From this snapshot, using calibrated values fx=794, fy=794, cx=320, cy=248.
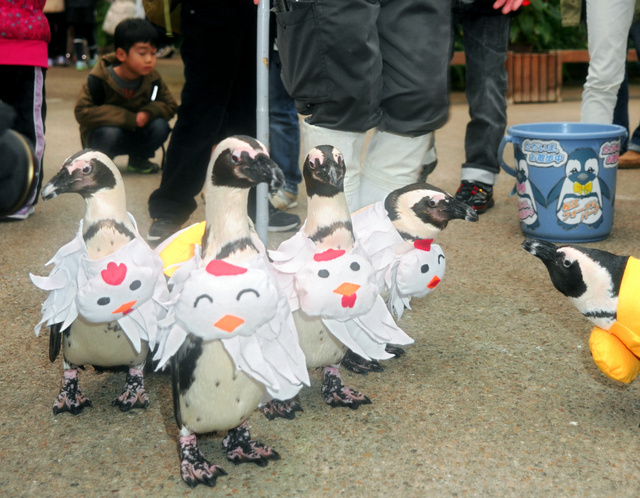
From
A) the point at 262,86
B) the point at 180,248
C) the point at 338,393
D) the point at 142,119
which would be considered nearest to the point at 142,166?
the point at 142,119

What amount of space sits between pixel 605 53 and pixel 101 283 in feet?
9.75

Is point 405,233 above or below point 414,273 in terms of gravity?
above

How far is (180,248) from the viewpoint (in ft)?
7.29

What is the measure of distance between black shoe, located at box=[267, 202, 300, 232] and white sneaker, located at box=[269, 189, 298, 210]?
0.55 ft

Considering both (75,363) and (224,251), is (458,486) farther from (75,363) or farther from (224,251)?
(75,363)

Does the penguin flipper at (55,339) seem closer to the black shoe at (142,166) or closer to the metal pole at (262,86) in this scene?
the metal pole at (262,86)

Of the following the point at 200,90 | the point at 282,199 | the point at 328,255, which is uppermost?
the point at 200,90

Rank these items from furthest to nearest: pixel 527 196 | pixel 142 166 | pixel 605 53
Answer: pixel 142 166
pixel 605 53
pixel 527 196

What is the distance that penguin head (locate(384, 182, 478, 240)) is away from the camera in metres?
2.35

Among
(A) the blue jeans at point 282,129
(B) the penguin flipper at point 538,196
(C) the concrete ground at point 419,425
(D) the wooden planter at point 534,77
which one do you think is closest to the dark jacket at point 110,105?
(A) the blue jeans at point 282,129

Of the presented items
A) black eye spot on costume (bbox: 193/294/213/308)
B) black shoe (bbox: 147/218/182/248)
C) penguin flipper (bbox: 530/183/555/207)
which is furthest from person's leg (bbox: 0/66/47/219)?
black eye spot on costume (bbox: 193/294/213/308)

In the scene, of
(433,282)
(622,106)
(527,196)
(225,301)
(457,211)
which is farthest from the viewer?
(622,106)

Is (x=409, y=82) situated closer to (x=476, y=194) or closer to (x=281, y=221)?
(x=281, y=221)

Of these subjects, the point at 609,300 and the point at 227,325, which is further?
the point at 609,300
